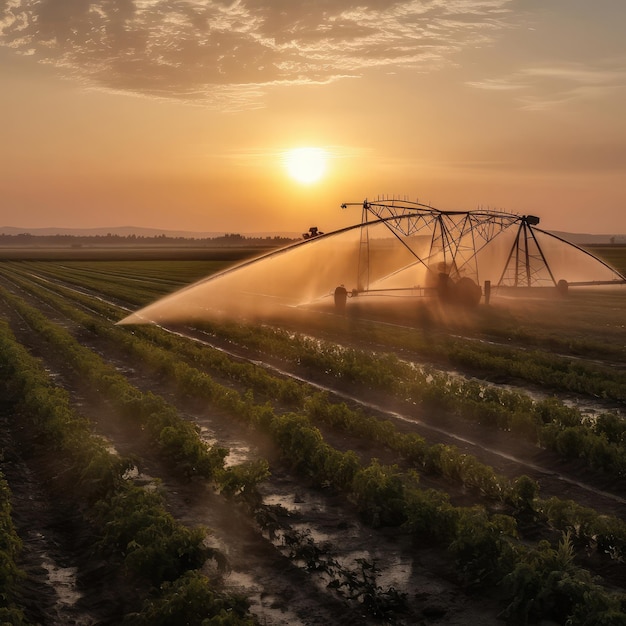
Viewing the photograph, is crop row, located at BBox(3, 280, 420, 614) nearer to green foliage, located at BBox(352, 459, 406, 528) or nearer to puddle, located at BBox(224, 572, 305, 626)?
puddle, located at BBox(224, 572, 305, 626)

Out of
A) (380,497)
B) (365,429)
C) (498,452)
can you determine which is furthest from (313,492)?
(498,452)

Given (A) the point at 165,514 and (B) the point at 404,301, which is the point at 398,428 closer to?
(A) the point at 165,514

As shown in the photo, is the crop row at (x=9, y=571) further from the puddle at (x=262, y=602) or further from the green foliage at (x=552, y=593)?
the green foliage at (x=552, y=593)

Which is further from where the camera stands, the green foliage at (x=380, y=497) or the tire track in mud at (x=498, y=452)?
the tire track in mud at (x=498, y=452)

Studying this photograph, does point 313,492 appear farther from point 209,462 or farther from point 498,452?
point 498,452

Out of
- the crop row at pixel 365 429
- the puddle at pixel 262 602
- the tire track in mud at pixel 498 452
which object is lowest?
the puddle at pixel 262 602

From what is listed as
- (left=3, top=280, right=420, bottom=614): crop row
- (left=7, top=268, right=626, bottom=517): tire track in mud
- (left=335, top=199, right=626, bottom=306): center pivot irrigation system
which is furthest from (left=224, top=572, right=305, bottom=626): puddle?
(left=335, top=199, right=626, bottom=306): center pivot irrigation system

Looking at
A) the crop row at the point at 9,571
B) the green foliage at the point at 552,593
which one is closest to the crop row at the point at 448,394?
the green foliage at the point at 552,593

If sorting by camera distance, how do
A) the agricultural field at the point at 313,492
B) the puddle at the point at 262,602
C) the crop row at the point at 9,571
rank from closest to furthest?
1. the crop row at the point at 9,571
2. the puddle at the point at 262,602
3. the agricultural field at the point at 313,492

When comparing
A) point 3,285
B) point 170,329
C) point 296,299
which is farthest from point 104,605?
point 3,285
